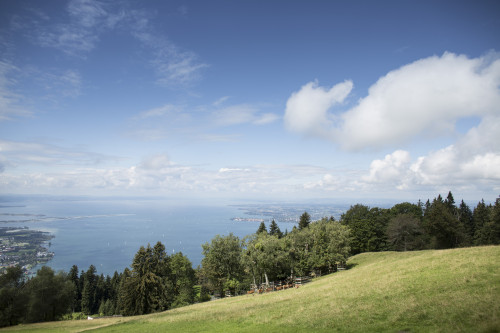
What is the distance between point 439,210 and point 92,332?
7210 centimetres

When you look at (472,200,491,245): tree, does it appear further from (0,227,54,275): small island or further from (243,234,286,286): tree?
(0,227,54,275): small island

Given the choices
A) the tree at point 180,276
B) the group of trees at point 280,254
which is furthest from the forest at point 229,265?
the tree at point 180,276

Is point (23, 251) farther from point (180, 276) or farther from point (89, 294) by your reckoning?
point (180, 276)

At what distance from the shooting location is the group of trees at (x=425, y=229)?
57469mm

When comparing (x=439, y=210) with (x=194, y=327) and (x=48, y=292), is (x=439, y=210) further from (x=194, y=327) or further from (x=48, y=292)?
(x=48, y=292)

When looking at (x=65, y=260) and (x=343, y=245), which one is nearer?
(x=343, y=245)

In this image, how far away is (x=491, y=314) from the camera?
358 inches

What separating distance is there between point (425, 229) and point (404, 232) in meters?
4.84

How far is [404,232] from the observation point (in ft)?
208

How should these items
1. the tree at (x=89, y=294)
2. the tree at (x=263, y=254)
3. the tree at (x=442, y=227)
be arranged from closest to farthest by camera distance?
the tree at (x=263, y=254) → the tree at (x=442, y=227) → the tree at (x=89, y=294)

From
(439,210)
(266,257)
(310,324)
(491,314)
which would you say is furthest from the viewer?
(439,210)

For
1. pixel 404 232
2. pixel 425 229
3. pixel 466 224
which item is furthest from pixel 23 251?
pixel 466 224

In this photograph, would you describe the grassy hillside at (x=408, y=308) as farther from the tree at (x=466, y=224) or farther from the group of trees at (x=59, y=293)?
the tree at (x=466, y=224)

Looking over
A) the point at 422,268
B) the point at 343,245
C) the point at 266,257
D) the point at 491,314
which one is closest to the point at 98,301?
the point at 266,257
